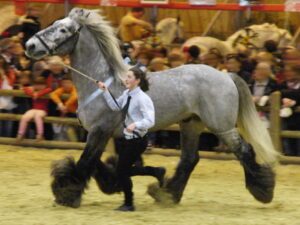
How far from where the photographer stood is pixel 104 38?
30.0 feet

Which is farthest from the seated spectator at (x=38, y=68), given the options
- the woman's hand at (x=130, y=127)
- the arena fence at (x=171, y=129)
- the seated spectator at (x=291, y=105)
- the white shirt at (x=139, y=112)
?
the woman's hand at (x=130, y=127)

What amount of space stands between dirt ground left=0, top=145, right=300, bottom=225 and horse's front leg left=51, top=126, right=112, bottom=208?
133 mm

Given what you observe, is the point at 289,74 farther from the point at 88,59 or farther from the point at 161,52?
the point at 88,59

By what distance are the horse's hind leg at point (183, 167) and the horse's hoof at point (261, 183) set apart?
0.61 metres

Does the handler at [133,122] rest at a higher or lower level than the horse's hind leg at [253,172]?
higher

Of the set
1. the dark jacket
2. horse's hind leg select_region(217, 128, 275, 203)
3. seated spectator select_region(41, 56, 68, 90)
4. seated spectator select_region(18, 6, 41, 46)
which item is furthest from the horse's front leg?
seated spectator select_region(18, 6, 41, 46)

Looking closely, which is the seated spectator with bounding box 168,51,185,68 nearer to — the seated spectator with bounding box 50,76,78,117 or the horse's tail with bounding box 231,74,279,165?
the seated spectator with bounding box 50,76,78,117

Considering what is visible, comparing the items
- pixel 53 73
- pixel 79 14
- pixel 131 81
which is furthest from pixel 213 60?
pixel 131 81

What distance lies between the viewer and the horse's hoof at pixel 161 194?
30.1 ft

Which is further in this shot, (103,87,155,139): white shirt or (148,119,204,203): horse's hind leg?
(148,119,204,203): horse's hind leg

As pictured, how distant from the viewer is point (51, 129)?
1336 cm

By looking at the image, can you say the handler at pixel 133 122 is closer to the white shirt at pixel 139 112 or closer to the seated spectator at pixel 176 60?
the white shirt at pixel 139 112

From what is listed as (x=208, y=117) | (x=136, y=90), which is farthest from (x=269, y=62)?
(x=136, y=90)

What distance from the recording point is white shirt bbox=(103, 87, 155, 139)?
827 cm
